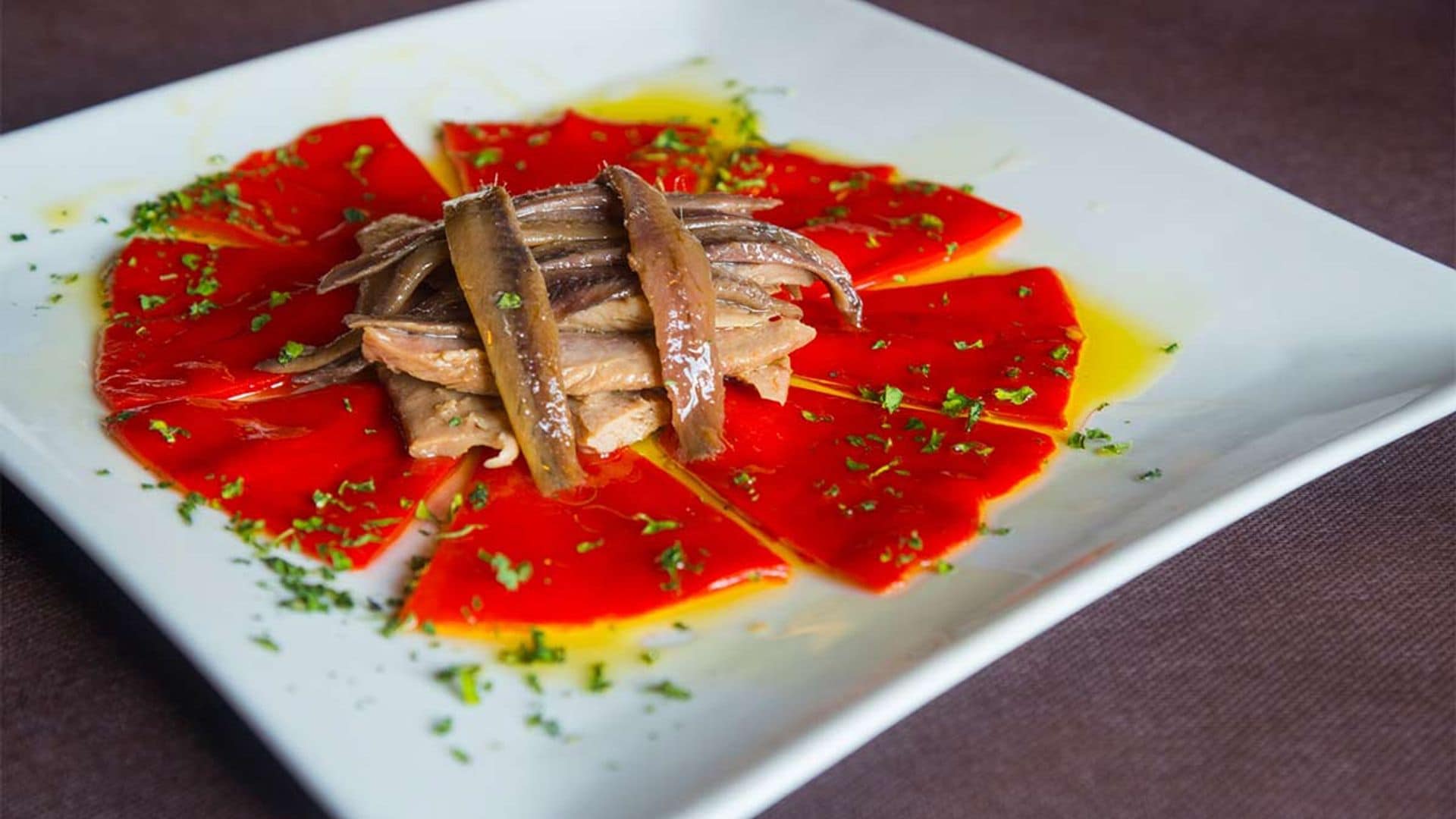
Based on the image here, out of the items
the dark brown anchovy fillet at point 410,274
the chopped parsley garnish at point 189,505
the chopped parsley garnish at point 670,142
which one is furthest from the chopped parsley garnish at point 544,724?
the chopped parsley garnish at point 670,142

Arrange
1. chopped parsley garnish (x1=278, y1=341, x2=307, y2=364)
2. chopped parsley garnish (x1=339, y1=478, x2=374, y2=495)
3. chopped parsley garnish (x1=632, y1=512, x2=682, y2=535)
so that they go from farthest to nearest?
chopped parsley garnish (x1=278, y1=341, x2=307, y2=364) < chopped parsley garnish (x1=339, y1=478, x2=374, y2=495) < chopped parsley garnish (x1=632, y1=512, x2=682, y2=535)

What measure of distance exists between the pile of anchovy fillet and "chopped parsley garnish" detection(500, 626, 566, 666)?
0.60 meters

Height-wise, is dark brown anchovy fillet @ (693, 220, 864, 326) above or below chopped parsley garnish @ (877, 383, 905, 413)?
above

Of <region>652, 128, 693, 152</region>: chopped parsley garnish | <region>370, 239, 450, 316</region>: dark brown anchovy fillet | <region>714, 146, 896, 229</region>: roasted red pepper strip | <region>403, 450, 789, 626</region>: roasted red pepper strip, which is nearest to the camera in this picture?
<region>403, 450, 789, 626</region>: roasted red pepper strip

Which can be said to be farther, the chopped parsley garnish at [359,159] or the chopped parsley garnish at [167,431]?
the chopped parsley garnish at [359,159]

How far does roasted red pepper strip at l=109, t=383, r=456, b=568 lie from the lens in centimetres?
373

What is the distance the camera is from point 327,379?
14.1 feet

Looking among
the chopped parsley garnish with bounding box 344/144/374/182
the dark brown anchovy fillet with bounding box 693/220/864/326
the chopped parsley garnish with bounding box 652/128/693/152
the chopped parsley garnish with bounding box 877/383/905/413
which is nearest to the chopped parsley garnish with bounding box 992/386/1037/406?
the chopped parsley garnish with bounding box 877/383/905/413

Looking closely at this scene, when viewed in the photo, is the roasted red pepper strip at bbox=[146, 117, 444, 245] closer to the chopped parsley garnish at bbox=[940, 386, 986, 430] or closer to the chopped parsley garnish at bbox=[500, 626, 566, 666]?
the chopped parsley garnish at bbox=[940, 386, 986, 430]

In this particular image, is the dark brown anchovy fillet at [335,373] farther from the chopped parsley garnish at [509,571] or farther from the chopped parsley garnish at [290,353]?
the chopped parsley garnish at [509,571]

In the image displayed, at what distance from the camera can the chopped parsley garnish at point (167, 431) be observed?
4004mm

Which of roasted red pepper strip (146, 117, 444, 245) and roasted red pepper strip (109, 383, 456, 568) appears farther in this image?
roasted red pepper strip (146, 117, 444, 245)

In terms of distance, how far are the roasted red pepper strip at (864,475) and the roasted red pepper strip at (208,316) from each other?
136cm

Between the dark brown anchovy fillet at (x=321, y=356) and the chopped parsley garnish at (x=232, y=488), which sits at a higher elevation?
the dark brown anchovy fillet at (x=321, y=356)
